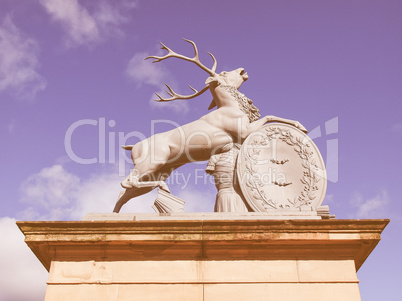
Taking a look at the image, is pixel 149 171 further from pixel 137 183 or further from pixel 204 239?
pixel 204 239

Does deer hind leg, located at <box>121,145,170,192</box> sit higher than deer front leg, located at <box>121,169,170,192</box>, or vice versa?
deer hind leg, located at <box>121,145,170,192</box>

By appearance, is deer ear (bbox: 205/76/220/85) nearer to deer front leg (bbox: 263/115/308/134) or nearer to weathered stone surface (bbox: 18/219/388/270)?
deer front leg (bbox: 263/115/308/134)

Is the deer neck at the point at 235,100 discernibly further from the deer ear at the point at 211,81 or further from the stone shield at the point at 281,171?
the stone shield at the point at 281,171

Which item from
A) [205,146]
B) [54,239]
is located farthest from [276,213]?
[54,239]

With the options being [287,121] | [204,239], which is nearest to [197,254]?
[204,239]

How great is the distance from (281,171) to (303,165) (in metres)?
0.41

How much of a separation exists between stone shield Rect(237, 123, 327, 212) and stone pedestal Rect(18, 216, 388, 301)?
966 millimetres

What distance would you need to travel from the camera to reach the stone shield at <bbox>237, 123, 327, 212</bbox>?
6801 millimetres

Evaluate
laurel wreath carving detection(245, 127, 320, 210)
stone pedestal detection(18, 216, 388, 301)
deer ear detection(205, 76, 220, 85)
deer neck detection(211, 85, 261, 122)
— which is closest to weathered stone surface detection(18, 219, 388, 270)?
stone pedestal detection(18, 216, 388, 301)

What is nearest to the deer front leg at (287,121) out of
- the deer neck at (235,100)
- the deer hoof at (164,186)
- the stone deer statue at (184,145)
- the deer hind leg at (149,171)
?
the stone deer statue at (184,145)

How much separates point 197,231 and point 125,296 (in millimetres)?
1330

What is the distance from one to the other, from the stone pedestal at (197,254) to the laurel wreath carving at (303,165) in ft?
3.49

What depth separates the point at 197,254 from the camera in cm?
579

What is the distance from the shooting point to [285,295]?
18.0 ft
